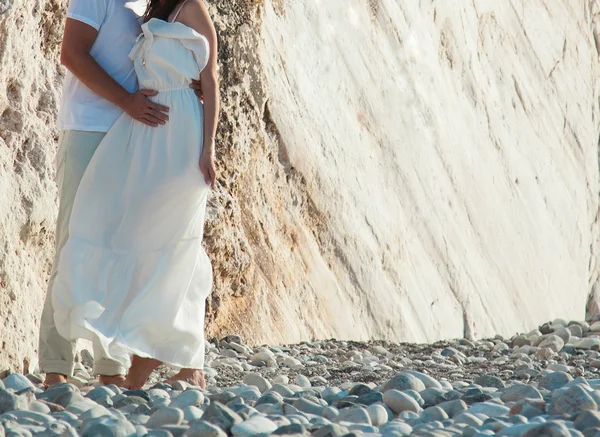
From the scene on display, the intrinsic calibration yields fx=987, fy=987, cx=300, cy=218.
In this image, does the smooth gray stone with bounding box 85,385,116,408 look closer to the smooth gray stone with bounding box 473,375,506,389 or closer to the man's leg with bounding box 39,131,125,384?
the man's leg with bounding box 39,131,125,384

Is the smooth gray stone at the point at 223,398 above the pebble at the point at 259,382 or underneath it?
underneath

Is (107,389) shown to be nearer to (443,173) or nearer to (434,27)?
(443,173)

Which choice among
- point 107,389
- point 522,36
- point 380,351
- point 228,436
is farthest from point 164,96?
point 522,36

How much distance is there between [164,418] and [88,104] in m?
1.64

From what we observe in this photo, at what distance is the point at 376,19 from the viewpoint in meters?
9.12

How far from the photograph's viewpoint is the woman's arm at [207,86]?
4086 millimetres

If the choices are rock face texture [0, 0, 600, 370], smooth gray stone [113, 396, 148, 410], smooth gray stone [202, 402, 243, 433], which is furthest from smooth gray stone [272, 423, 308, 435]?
rock face texture [0, 0, 600, 370]

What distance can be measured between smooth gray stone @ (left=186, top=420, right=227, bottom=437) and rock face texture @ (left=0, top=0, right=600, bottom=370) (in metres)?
2.00

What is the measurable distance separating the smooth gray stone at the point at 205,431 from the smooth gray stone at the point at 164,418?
0.23 metres

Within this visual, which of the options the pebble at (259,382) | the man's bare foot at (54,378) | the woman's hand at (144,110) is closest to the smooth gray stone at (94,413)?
the man's bare foot at (54,378)

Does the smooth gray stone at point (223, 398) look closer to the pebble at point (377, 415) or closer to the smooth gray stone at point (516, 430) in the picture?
the pebble at point (377, 415)

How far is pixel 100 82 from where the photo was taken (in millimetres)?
4027

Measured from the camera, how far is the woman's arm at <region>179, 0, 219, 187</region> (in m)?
4.09

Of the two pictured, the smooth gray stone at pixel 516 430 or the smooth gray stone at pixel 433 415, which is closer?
the smooth gray stone at pixel 516 430
